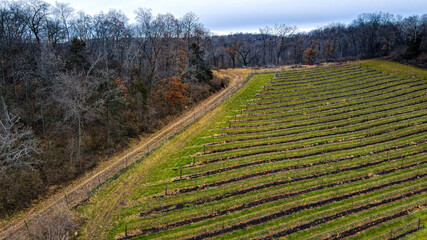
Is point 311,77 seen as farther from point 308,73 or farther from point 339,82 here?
point 339,82

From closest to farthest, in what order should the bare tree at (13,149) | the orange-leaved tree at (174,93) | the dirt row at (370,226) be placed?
the dirt row at (370,226) < the bare tree at (13,149) < the orange-leaved tree at (174,93)

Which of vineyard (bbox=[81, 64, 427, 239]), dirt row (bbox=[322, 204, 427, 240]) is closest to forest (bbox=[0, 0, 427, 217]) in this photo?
vineyard (bbox=[81, 64, 427, 239])

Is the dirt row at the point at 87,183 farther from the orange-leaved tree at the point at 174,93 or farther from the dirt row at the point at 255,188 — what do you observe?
the dirt row at the point at 255,188

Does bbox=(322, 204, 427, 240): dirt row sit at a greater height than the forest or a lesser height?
lesser

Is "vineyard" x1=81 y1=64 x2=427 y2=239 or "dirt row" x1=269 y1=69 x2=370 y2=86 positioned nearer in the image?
"vineyard" x1=81 y1=64 x2=427 y2=239

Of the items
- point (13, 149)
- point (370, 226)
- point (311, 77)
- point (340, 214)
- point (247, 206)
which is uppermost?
point (311, 77)

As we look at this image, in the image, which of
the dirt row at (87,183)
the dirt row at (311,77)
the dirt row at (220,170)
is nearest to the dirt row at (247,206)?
the dirt row at (220,170)

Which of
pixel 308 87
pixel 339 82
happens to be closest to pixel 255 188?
pixel 308 87

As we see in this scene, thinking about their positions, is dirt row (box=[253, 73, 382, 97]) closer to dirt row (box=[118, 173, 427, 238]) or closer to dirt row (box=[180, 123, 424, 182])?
dirt row (box=[180, 123, 424, 182])

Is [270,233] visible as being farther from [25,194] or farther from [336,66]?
[336,66]
